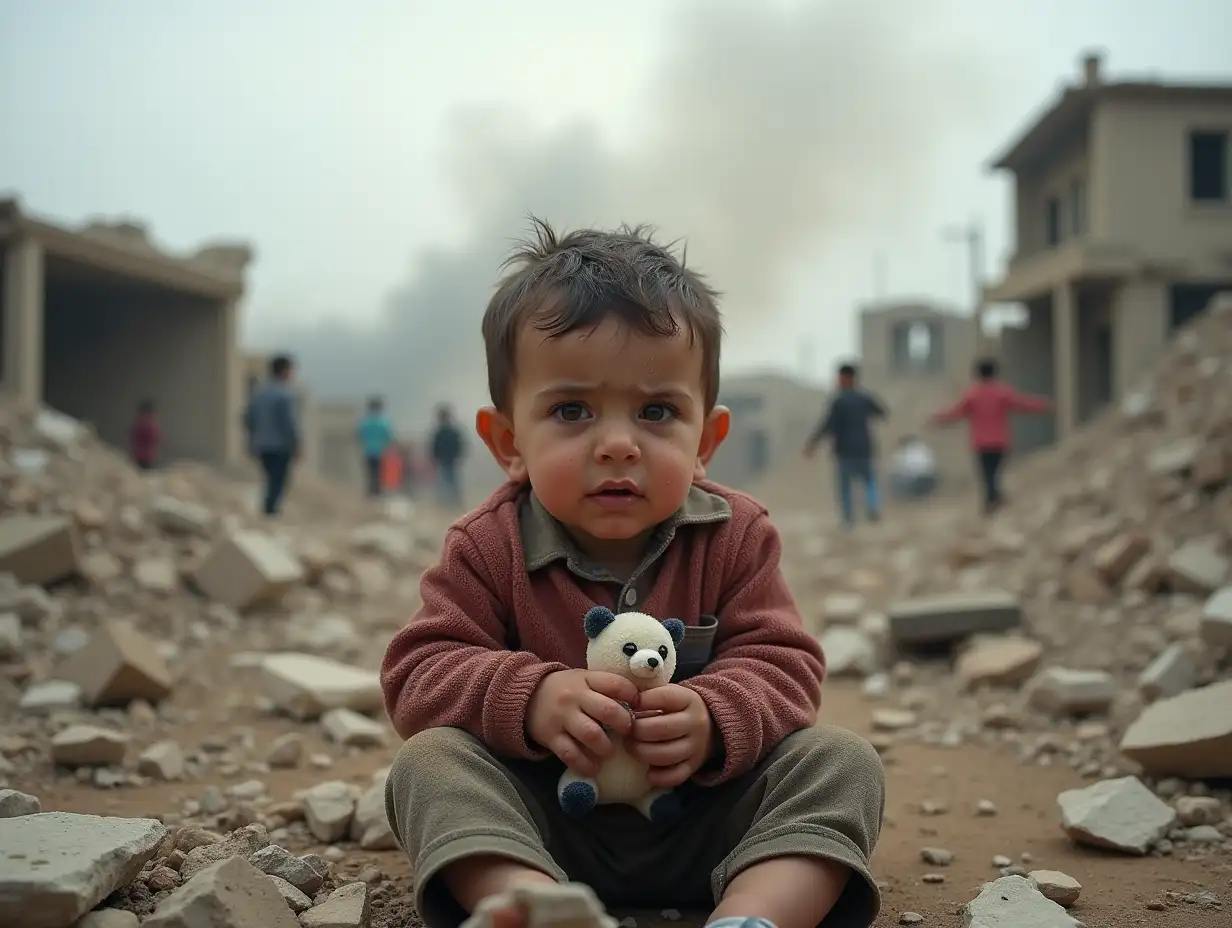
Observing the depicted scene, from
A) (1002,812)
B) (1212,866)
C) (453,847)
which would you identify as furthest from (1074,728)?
(453,847)

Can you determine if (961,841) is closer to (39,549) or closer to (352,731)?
(352,731)

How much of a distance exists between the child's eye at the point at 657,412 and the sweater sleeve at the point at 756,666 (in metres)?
0.35

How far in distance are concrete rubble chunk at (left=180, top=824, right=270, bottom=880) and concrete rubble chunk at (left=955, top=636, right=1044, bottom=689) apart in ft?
10.7

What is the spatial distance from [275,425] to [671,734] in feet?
27.6

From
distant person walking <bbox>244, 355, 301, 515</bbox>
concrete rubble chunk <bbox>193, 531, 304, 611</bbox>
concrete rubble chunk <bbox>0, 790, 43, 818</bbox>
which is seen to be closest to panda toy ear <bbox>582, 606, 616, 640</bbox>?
concrete rubble chunk <bbox>0, 790, 43, 818</bbox>

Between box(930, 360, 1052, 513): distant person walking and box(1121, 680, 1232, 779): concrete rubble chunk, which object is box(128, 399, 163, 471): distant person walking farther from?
box(1121, 680, 1232, 779): concrete rubble chunk

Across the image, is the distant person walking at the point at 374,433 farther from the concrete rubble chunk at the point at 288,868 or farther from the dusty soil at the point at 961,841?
the concrete rubble chunk at the point at 288,868

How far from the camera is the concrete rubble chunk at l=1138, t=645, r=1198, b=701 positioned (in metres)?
3.84

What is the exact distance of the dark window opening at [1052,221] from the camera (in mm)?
17872

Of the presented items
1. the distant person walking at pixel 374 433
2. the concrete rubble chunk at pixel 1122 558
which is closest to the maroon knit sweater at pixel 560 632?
the concrete rubble chunk at pixel 1122 558

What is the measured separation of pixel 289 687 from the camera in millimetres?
4215

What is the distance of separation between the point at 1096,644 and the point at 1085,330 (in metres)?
12.9

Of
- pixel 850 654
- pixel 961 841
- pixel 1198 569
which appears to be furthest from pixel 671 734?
pixel 1198 569

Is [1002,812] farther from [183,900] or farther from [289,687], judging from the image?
[289,687]
